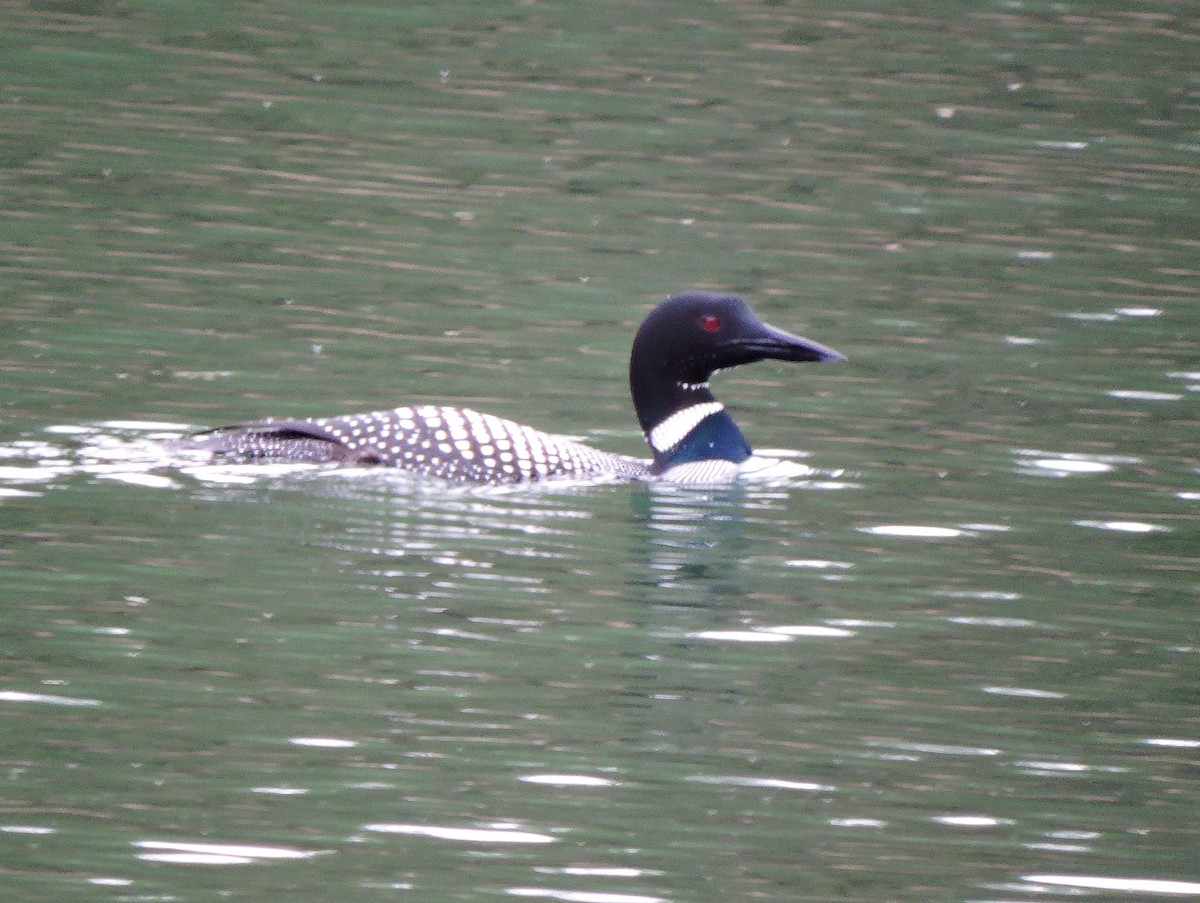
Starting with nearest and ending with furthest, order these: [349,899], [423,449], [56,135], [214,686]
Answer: [349,899], [214,686], [423,449], [56,135]

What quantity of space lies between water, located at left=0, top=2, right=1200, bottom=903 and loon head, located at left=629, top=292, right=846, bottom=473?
395 mm

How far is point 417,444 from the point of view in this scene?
8344 mm

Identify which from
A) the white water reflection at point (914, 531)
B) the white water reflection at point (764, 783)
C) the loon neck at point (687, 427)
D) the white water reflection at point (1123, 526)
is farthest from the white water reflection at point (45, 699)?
the white water reflection at point (1123, 526)

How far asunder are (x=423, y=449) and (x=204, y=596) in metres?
1.75

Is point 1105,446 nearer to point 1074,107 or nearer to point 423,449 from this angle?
point 423,449

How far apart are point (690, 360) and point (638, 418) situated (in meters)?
0.39

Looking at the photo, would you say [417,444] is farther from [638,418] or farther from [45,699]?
[45,699]

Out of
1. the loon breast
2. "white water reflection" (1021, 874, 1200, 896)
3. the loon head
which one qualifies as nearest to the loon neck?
the loon head

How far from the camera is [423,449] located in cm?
835

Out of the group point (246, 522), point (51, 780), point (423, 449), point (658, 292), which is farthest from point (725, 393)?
point (51, 780)

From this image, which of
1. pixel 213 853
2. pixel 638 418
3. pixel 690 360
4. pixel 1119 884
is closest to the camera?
pixel 213 853

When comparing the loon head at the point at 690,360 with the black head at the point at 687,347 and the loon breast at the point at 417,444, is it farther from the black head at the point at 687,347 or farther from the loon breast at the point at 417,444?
the loon breast at the point at 417,444

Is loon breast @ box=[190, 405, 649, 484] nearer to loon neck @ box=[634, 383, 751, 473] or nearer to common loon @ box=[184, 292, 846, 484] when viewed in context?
common loon @ box=[184, 292, 846, 484]

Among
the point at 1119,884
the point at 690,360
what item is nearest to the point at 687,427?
the point at 690,360
